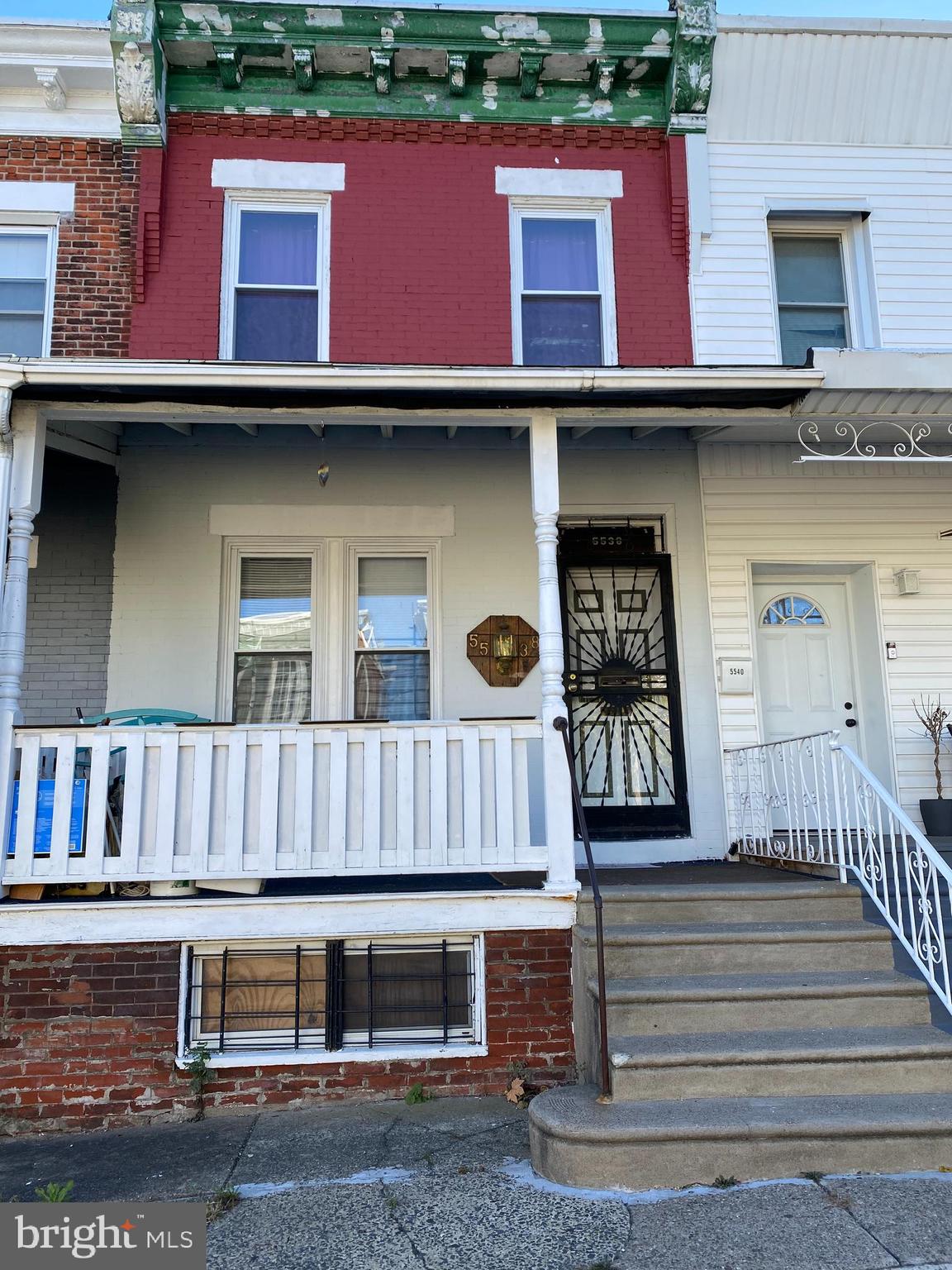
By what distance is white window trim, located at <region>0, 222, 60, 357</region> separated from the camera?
7.49m

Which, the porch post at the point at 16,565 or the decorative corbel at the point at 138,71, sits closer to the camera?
the porch post at the point at 16,565

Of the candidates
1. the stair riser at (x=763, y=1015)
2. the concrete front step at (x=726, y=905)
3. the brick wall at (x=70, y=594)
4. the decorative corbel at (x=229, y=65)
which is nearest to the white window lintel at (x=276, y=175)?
the decorative corbel at (x=229, y=65)

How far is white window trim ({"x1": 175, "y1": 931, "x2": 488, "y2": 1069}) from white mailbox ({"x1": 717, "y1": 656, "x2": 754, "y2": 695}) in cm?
301

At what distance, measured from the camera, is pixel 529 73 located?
775 cm

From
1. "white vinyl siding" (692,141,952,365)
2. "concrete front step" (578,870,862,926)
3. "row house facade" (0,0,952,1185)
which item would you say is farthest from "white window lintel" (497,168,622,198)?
"concrete front step" (578,870,862,926)

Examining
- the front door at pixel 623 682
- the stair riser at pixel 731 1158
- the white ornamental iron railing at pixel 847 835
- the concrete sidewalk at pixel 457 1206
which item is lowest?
the concrete sidewalk at pixel 457 1206

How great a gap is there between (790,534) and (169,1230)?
620cm

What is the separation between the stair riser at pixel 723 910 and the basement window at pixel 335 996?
32.8 inches

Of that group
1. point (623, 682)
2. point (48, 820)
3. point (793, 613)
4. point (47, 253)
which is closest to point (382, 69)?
point (47, 253)

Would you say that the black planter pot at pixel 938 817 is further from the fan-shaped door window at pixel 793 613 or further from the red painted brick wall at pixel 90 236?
the red painted brick wall at pixel 90 236

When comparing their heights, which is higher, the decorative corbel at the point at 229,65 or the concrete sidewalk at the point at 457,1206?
the decorative corbel at the point at 229,65

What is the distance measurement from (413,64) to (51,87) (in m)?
2.77

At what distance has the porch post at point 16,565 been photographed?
5.24 meters

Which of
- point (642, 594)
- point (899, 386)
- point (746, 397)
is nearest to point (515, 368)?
point (746, 397)
